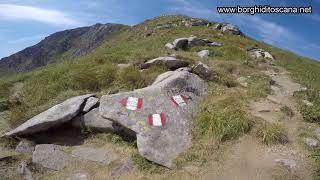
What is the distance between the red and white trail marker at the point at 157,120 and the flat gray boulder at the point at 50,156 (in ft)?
8.80

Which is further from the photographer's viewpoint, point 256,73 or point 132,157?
point 256,73

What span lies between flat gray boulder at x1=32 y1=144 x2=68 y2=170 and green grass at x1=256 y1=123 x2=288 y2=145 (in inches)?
226

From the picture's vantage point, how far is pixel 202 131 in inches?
495

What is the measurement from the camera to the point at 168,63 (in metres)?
18.7

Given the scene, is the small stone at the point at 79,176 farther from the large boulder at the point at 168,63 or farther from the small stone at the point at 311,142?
the large boulder at the point at 168,63

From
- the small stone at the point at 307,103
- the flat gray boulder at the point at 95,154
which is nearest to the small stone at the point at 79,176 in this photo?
the flat gray boulder at the point at 95,154

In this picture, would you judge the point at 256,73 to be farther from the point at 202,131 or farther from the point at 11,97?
the point at 11,97

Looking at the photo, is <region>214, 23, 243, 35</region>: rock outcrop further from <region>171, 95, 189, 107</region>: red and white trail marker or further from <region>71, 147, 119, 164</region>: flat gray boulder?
<region>71, 147, 119, 164</region>: flat gray boulder

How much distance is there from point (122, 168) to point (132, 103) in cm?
277

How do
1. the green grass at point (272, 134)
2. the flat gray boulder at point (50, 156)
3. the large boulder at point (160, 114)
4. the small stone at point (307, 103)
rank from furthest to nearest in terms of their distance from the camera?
the small stone at point (307, 103) < the green grass at point (272, 134) < the large boulder at point (160, 114) < the flat gray boulder at point (50, 156)

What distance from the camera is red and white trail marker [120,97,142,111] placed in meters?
13.2

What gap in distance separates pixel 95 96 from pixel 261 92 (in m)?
6.45

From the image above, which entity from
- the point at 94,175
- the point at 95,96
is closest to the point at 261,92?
the point at 95,96

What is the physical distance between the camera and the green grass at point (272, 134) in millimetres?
12242
